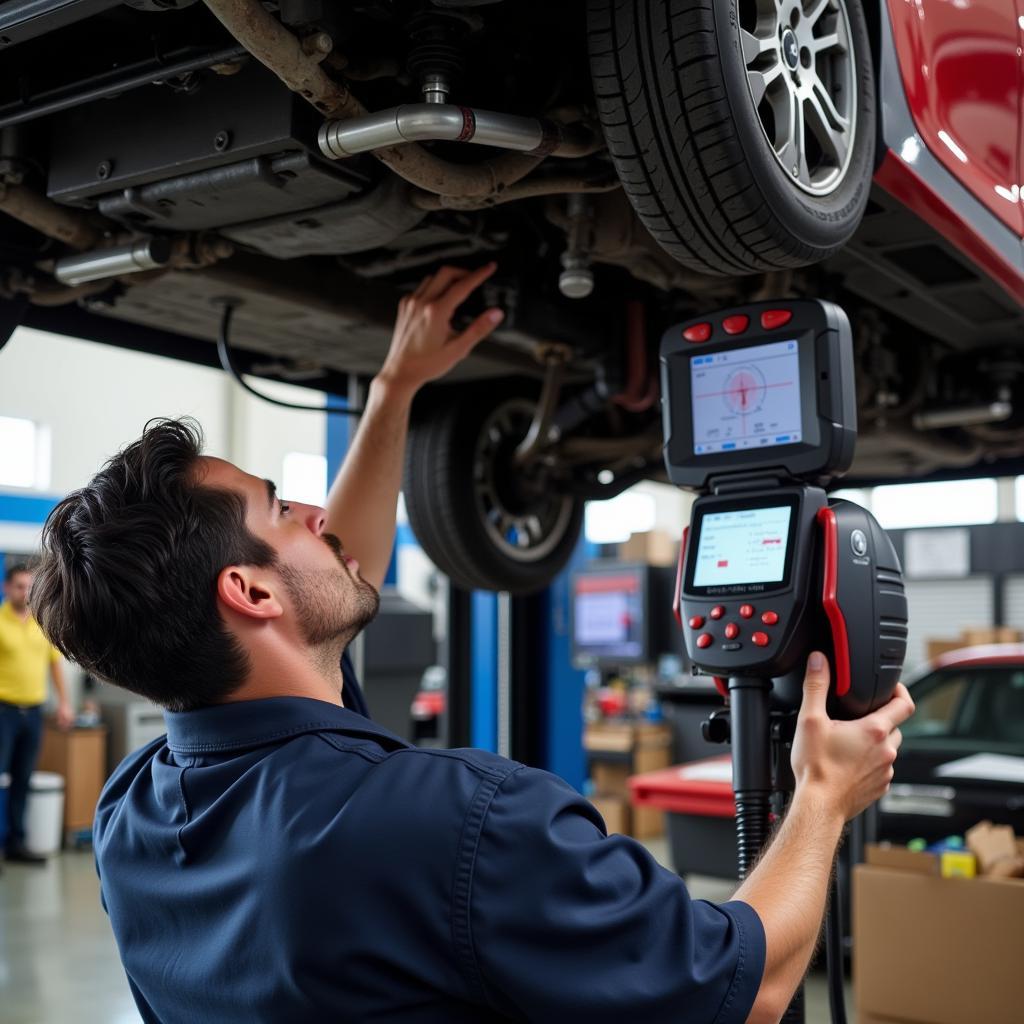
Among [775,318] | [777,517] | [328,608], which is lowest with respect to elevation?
[328,608]

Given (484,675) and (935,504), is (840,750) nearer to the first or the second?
(484,675)

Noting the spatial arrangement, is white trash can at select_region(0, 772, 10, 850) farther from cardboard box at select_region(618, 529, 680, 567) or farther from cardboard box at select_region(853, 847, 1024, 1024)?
cardboard box at select_region(853, 847, 1024, 1024)

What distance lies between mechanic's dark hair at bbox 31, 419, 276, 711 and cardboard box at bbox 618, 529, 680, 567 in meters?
7.71

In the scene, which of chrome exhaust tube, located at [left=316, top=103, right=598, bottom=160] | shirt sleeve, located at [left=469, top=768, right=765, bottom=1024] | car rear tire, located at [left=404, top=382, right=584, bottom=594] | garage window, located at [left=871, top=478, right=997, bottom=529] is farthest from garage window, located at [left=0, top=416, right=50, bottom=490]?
garage window, located at [left=871, top=478, right=997, bottom=529]

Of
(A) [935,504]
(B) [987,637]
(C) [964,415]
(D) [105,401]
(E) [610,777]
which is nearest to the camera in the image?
(C) [964,415]

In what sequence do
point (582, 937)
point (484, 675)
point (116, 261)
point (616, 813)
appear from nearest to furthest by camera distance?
point (582, 937), point (116, 261), point (484, 675), point (616, 813)

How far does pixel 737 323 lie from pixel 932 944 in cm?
182

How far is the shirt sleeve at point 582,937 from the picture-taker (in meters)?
0.94

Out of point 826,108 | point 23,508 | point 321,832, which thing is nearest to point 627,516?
point 23,508

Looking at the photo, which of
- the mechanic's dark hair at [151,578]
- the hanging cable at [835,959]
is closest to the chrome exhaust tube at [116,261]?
the mechanic's dark hair at [151,578]

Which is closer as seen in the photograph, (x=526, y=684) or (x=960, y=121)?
(x=960, y=121)

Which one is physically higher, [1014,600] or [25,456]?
[25,456]

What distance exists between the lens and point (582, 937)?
950 millimetres

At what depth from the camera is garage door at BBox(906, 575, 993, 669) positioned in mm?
12281
